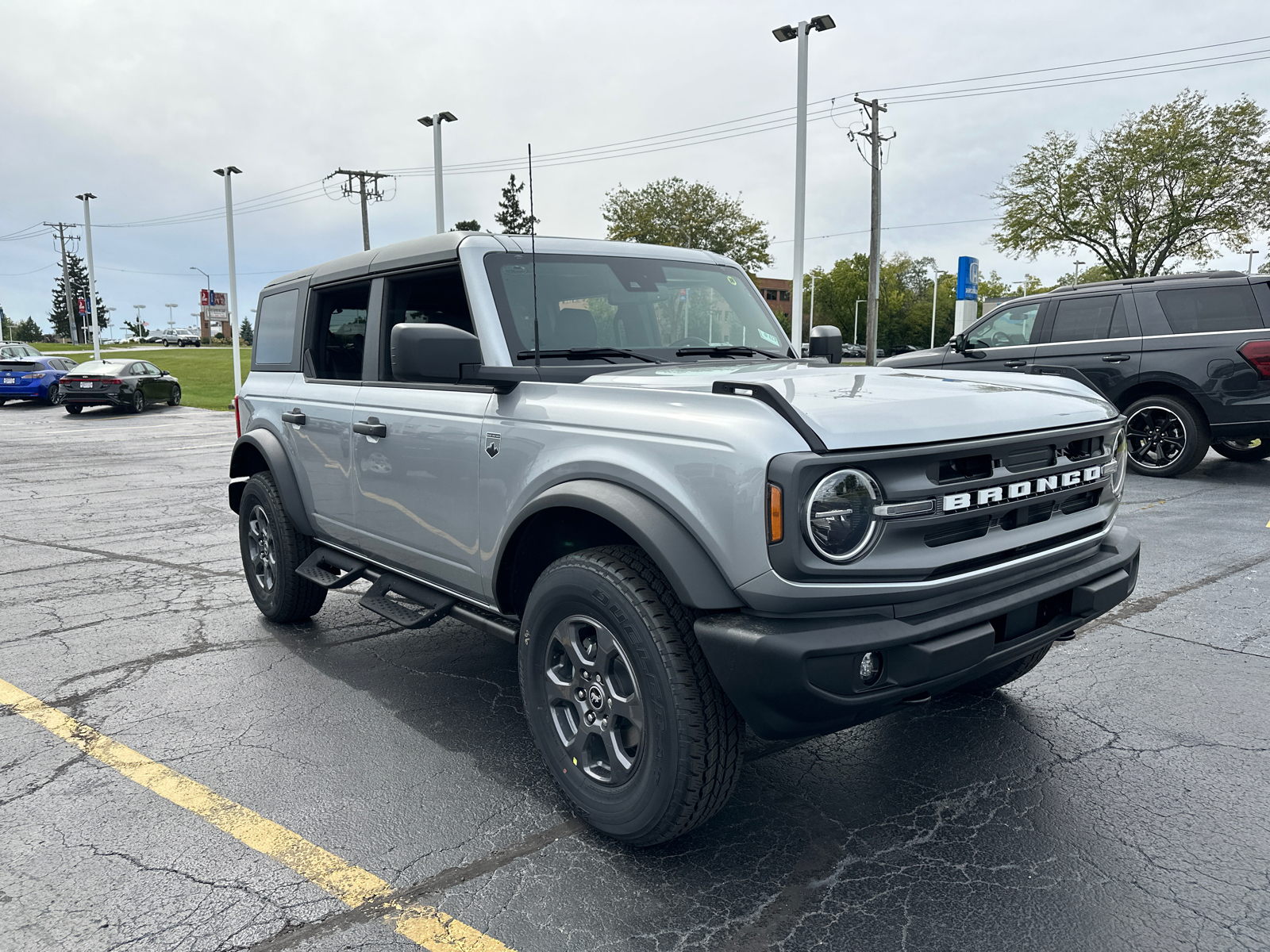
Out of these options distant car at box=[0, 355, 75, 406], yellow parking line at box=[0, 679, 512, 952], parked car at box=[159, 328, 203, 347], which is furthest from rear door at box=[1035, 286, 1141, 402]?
parked car at box=[159, 328, 203, 347]

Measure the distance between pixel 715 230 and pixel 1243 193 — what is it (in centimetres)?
2425

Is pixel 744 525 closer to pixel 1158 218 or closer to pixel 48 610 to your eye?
pixel 48 610

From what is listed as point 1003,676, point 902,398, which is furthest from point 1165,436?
point 902,398

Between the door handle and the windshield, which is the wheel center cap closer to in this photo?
the windshield

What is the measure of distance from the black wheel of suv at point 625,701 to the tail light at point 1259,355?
8725mm

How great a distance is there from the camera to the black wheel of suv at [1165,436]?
9383 millimetres

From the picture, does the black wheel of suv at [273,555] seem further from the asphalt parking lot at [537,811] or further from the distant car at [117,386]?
the distant car at [117,386]

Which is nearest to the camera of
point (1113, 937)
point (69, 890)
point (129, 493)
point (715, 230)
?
point (1113, 937)

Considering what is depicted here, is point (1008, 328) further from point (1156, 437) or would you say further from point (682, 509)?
point (682, 509)

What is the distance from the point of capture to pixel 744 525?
2309 mm

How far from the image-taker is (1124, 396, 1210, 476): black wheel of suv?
938 cm

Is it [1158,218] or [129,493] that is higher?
[1158,218]

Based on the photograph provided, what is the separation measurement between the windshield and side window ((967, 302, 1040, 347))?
7.54 metres

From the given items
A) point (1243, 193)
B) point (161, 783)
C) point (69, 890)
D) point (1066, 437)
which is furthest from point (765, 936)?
point (1243, 193)
